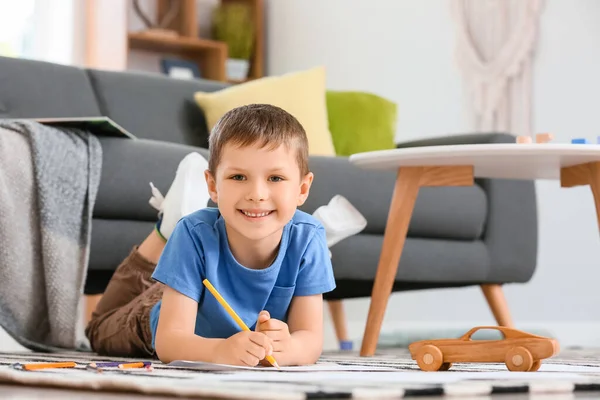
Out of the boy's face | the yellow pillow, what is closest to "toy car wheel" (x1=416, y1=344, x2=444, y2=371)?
the boy's face

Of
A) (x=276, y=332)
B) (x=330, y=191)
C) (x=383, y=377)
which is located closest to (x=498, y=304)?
(x=330, y=191)

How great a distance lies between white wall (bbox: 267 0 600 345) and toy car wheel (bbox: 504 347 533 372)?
192 cm

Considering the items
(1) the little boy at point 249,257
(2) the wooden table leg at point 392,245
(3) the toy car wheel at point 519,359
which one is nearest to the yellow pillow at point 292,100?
(2) the wooden table leg at point 392,245

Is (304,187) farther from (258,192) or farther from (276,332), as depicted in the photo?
(276,332)

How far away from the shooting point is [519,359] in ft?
3.68

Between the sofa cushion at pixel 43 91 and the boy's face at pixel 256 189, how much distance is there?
131 cm

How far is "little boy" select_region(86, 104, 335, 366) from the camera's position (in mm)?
1170

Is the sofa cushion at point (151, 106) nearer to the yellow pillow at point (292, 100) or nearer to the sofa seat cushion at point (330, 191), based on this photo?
the yellow pillow at point (292, 100)

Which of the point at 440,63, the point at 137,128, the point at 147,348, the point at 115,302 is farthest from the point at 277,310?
the point at 440,63

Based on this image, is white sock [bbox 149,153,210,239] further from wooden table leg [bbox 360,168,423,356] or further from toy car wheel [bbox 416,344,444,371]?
toy car wheel [bbox 416,344,444,371]

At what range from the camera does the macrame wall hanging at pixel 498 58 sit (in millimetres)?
3211

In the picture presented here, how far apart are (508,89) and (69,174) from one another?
77.1 inches

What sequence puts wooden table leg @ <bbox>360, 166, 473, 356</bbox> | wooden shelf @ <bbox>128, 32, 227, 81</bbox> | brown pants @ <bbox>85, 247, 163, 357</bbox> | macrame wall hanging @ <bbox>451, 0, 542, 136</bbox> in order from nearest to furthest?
brown pants @ <bbox>85, 247, 163, 357</bbox> → wooden table leg @ <bbox>360, 166, 473, 356</bbox> → macrame wall hanging @ <bbox>451, 0, 542, 136</bbox> → wooden shelf @ <bbox>128, 32, 227, 81</bbox>

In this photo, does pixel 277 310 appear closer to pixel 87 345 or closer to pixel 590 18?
pixel 87 345
